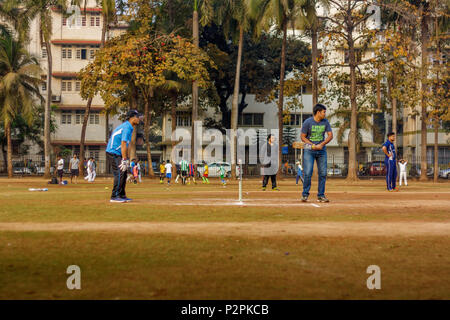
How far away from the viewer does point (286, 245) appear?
255 inches

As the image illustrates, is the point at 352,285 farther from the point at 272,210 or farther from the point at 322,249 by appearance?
the point at 272,210

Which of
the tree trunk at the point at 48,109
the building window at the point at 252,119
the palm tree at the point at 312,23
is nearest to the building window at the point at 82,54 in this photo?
the building window at the point at 252,119

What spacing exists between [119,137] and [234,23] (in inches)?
1189

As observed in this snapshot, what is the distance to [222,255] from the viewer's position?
5.84 metres

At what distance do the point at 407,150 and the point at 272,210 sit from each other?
212 ft

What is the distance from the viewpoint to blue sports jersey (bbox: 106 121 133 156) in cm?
1244

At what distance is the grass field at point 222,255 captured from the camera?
444 cm

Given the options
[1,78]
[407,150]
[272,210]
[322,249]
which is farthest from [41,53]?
[322,249]

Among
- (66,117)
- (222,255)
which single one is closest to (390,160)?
(222,255)

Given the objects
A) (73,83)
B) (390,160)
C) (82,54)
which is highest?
(82,54)

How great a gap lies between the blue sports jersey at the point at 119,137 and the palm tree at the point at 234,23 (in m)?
26.9

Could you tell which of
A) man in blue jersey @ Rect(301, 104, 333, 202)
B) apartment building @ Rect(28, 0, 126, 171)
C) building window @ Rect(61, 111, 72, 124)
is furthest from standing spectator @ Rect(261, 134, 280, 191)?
building window @ Rect(61, 111, 72, 124)

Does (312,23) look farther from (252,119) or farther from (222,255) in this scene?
(222,255)

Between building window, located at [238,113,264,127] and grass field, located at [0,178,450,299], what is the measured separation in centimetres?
5494
